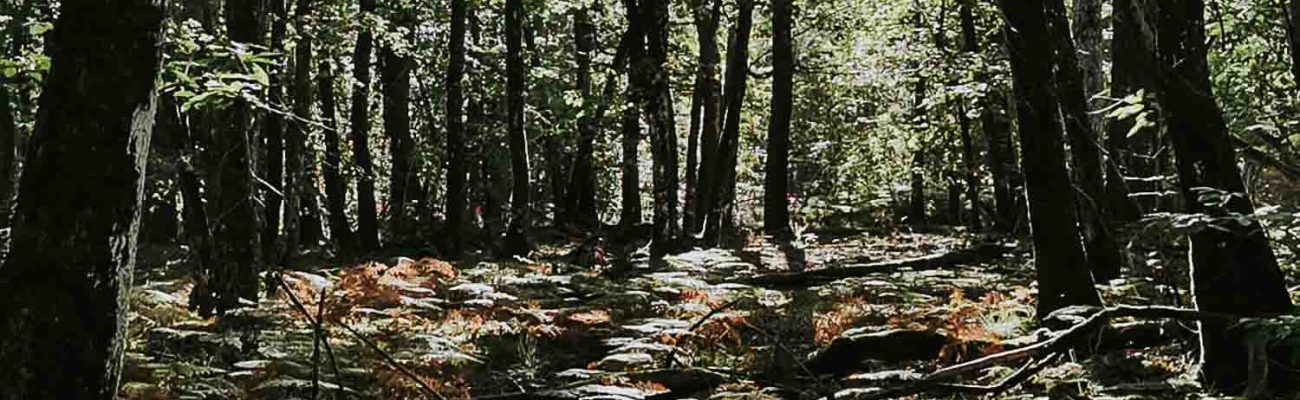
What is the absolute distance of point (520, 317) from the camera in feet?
33.6

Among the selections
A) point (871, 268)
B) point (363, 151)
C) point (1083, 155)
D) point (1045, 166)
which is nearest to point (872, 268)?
point (871, 268)

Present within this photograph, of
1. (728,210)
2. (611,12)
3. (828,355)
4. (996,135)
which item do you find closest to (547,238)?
(728,210)

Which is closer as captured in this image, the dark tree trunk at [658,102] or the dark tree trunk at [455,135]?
the dark tree trunk at [658,102]

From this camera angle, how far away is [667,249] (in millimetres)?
18109

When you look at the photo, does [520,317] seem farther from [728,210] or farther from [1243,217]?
[728,210]

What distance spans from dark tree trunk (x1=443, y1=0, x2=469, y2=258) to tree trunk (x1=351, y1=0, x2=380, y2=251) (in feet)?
8.11

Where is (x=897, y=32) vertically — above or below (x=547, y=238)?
above

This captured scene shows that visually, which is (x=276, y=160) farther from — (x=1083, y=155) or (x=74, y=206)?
(x=74, y=206)

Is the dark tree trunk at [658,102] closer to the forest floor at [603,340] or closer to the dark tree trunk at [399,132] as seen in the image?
the forest floor at [603,340]

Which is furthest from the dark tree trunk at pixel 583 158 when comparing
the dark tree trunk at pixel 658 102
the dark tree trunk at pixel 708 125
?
the dark tree trunk at pixel 658 102

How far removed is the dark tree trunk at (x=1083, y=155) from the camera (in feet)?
28.3

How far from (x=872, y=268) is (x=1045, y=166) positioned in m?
7.92

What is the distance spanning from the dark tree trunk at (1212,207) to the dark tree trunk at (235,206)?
23.4ft

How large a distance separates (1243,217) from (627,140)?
13348 millimetres
